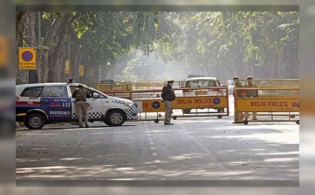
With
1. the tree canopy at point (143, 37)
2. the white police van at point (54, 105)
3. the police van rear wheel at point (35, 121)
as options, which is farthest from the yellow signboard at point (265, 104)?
the police van rear wheel at point (35, 121)

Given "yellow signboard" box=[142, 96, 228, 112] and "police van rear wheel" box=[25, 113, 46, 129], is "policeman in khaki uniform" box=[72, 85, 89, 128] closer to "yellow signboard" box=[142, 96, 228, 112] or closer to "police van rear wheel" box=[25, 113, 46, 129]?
"police van rear wheel" box=[25, 113, 46, 129]

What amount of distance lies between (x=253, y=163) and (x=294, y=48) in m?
50.7

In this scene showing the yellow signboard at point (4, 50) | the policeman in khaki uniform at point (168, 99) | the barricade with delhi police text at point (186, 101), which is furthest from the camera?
the barricade with delhi police text at point (186, 101)

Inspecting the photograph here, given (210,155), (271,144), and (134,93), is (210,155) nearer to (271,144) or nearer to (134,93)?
(271,144)

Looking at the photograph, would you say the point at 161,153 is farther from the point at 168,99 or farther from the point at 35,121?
the point at 168,99

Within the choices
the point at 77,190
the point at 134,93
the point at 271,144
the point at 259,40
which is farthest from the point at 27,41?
the point at 259,40

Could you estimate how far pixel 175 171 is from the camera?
1369 cm

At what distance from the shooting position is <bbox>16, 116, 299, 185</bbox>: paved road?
13344mm

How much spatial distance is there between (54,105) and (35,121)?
911mm

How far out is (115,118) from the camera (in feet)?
92.0

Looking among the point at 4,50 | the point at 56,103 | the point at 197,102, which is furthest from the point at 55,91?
the point at 4,50

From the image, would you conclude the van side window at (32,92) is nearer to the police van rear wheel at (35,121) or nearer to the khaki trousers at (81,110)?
the police van rear wheel at (35,121)

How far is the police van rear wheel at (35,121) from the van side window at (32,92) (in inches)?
28.8

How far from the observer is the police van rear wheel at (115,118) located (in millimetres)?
27859
